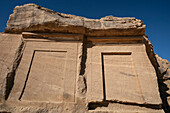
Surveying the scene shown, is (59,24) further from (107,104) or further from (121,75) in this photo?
(107,104)

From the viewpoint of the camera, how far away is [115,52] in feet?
11.2

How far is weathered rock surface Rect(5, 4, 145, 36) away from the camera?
3.40 metres

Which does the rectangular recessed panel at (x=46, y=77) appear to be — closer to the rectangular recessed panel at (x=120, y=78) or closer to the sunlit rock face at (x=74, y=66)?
the sunlit rock face at (x=74, y=66)

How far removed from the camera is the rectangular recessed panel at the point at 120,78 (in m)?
2.84

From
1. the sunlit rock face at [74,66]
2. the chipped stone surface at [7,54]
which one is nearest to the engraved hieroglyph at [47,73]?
the sunlit rock face at [74,66]

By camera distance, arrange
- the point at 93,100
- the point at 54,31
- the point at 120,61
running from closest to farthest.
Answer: the point at 93,100 < the point at 120,61 < the point at 54,31

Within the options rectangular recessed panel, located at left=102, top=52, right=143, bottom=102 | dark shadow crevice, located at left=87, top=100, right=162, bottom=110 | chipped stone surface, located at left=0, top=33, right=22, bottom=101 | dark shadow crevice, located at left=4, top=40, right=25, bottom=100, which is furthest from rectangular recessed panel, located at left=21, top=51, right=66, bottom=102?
rectangular recessed panel, located at left=102, top=52, right=143, bottom=102

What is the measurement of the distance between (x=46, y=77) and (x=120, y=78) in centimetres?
187

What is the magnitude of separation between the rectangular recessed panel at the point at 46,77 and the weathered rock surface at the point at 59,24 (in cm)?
76

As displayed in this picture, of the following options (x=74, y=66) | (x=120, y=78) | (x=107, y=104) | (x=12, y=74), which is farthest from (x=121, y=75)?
(x=12, y=74)

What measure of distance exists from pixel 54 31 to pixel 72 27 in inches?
21.9

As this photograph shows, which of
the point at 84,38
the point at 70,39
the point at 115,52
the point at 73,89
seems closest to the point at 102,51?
the point at 115,52

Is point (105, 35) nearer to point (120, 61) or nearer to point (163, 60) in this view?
point (120, 61)

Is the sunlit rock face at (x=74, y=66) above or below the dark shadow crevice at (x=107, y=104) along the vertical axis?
above
